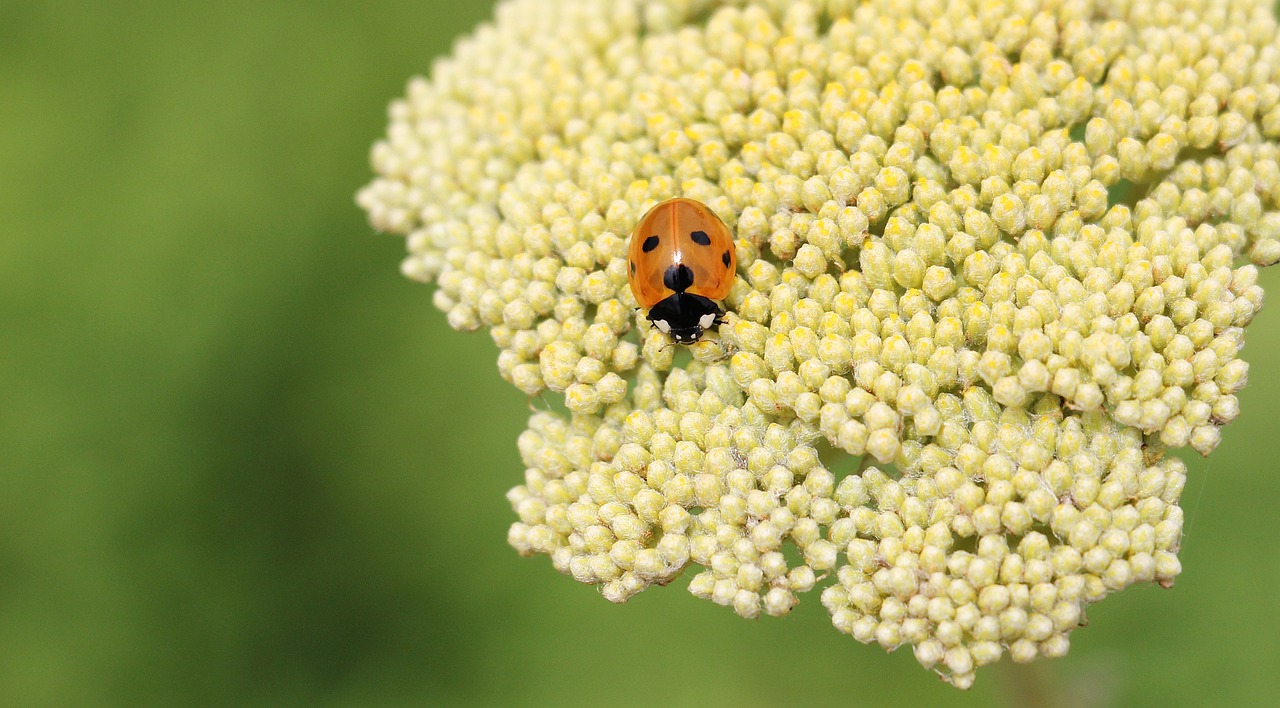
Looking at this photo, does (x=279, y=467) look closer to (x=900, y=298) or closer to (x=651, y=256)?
(x=651, y=256)

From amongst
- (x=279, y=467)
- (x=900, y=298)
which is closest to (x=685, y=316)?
(x=900, y=298)

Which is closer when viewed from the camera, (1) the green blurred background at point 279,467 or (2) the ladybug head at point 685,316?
(2) the ladybug head at point 685,316

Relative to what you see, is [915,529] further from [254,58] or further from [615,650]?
[254,58]

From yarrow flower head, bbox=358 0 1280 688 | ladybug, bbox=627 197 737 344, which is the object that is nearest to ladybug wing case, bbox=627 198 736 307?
ladybug, bbox=627 197 737 344

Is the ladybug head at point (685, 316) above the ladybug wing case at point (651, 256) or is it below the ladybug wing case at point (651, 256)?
below

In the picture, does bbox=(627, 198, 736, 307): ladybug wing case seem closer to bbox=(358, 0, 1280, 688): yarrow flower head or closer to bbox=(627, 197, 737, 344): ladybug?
bbox=(627, 197, 737, 344): ladybug

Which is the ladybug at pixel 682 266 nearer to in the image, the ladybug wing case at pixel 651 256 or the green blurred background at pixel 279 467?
the ladybug wing case at pixel 651 256

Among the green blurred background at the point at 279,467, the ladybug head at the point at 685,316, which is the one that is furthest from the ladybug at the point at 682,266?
the green blurred background at the point at 279,467
